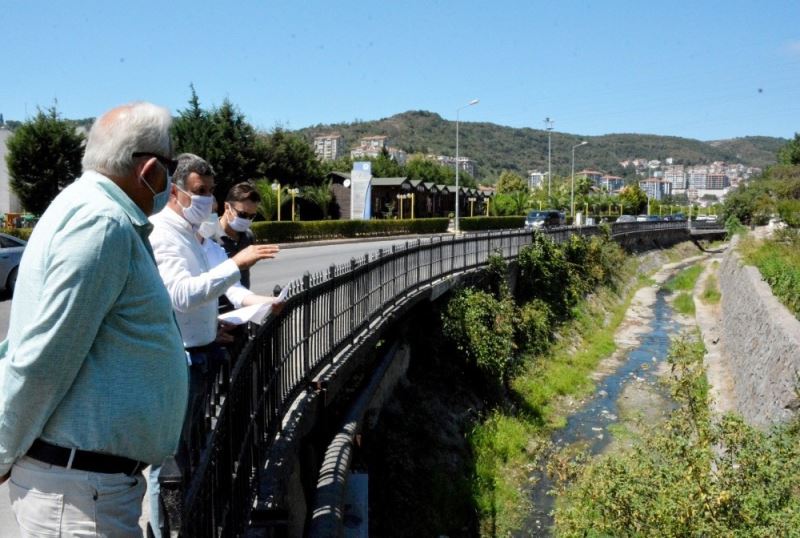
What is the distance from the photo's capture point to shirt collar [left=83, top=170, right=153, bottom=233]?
2.12m

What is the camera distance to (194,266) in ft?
12.1

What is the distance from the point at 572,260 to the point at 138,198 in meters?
24.7

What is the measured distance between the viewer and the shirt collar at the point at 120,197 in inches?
83.7

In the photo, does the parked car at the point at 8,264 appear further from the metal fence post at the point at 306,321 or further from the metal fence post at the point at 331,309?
the metal fence post at the point at 306,321

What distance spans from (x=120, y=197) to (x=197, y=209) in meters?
1.67

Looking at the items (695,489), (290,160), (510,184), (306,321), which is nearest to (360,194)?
(290,160)

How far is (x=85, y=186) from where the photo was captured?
210 centimetres

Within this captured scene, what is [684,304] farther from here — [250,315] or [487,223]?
[250,315]

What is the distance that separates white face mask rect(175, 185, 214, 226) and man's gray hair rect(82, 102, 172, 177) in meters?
1.46

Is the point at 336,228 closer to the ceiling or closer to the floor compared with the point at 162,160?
closer to the floor

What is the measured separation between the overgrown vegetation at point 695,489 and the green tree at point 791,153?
58.6 meters

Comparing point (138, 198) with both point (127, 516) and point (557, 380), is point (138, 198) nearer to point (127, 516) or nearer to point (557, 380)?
point (127, 516)

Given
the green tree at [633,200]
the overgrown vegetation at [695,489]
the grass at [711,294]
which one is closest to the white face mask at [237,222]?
the overgrown vegetation at [695,489]

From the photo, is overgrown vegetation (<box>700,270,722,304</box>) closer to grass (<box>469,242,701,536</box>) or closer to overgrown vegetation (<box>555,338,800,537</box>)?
grass (<box>469,242,701,536</box>)
